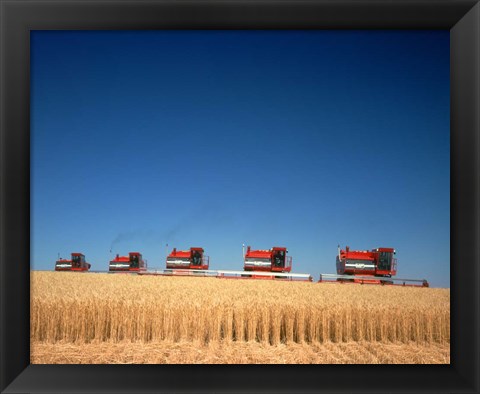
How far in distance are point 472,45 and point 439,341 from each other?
20.1ft

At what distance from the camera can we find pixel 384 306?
28.2ft

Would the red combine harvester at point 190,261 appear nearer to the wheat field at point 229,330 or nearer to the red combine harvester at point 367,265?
the red combine harvester at point 367,265

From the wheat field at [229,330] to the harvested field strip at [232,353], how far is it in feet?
0.05

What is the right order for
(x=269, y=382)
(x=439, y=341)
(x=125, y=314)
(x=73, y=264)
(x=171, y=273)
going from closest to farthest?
(x=269, y=382)
(x=125, y=314)
(x=439, y=341)
(x=171, y=273)
(x=73, y=264)

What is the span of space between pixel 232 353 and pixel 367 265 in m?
16.4

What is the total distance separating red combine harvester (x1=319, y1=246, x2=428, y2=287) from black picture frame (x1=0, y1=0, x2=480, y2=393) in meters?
17.1

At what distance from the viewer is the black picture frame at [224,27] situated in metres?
3.50

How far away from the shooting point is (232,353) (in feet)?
22.7

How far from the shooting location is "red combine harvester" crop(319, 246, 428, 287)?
69.1 feet

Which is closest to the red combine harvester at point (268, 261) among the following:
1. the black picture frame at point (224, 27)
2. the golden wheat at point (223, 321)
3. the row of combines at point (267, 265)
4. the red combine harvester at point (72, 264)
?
the row of combines at point (267, 265)

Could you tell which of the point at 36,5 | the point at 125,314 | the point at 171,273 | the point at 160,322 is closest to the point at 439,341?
the point at 160,322

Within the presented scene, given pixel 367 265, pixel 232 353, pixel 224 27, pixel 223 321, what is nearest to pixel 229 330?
pixel 223 321

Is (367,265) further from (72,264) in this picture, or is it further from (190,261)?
(72,264)

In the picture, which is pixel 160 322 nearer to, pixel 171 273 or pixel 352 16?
pixel 352 16
